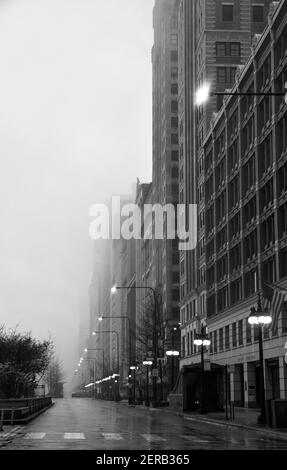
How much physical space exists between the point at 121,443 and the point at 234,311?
5491cm

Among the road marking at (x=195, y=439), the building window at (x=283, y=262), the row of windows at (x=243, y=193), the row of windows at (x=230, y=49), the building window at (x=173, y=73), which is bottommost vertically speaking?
the road marking at (x=195, y=439)

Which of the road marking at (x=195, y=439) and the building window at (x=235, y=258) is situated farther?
the building window at (x=235, y=258)

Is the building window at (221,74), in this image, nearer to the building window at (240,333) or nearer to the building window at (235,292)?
the building window at (235,292)

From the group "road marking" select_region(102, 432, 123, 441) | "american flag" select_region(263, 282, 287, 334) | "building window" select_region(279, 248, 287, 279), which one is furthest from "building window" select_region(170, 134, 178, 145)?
"road marking" select_region(102, 432, 123, 441)

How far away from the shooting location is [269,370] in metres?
68.8

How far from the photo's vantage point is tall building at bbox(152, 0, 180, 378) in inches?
5428

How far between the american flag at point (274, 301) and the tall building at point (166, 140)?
6472 centimetres

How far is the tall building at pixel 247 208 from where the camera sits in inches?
2586

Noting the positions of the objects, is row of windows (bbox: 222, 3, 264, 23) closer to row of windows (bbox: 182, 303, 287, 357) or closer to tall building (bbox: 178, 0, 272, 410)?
tall building (bbox: 178, 0, 272, 410)

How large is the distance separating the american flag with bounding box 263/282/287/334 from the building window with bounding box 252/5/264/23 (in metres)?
49.0

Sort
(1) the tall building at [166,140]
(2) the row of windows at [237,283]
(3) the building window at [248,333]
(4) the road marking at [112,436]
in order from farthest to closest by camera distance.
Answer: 1. (1) the tall building at [166,140]
2. (3) the building window at [248,333]
3. (2) the row of windows at [237,283]
4. (4) the road marking at [112,436]

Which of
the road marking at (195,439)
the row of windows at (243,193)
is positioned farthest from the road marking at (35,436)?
the row of windows at (243,193)

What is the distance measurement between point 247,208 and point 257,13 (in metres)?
36.6
